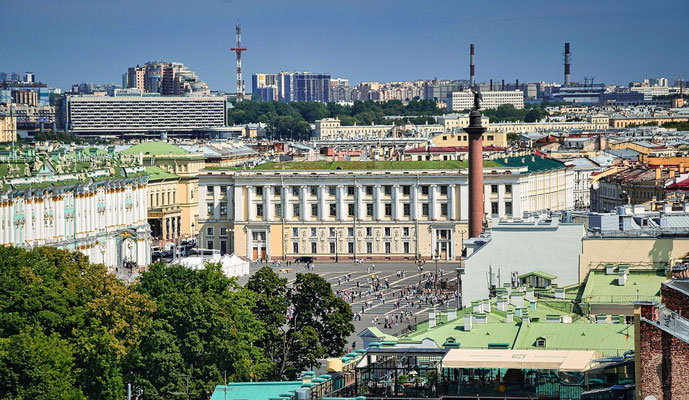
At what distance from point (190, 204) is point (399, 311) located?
51.2 metres

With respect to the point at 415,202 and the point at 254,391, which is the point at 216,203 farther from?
the point at 254,391

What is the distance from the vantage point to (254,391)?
34.7 meters

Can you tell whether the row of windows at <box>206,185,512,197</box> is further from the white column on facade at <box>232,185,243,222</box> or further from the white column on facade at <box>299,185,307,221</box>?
the white column on facade at <box>232,185,243,222</box>

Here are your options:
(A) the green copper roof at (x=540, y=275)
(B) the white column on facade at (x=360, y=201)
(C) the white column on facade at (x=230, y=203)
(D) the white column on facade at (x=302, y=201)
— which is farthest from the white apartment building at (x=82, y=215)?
(A) the green copper roof at (x=540, y=275)

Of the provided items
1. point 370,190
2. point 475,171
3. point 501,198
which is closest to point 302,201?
point 370,190

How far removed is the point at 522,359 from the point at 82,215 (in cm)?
6467

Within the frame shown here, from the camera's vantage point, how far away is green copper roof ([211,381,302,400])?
33.9 metres

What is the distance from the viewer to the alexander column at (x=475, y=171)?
260 ft

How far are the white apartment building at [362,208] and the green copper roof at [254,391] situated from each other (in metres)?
75.2

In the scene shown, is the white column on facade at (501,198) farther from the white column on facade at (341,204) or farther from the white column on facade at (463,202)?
the white column on facade at (341,204)

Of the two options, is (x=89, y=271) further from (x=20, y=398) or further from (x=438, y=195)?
(x=438, y=195)

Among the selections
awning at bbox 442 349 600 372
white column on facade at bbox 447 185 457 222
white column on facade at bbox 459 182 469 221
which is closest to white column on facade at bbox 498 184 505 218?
white column on facade at bbox 459 182 469 221

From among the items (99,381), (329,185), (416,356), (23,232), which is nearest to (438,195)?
(329,185)

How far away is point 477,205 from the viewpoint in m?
79.4
